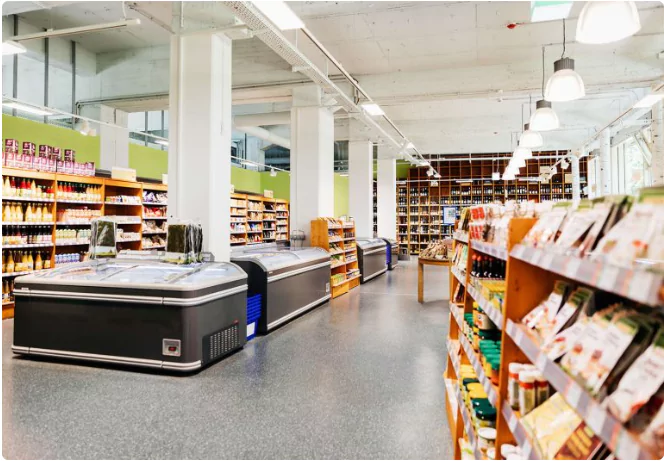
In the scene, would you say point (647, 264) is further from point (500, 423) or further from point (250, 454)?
point (250, 454)

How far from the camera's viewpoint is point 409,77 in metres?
8.78

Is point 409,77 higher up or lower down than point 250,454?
higher up

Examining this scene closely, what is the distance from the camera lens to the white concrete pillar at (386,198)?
1577 centimetres

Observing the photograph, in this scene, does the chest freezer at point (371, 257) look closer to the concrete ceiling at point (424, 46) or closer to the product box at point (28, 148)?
the concrete ceiling at point (424, 46)

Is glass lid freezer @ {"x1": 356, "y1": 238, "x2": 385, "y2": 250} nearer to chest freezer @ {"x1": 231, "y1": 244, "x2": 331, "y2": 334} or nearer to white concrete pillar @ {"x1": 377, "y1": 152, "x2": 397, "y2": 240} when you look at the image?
chest freezer @ {"x1": 231, "y1": 244, "x2": 331, "y2": 334}

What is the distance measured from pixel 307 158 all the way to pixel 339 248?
1977 mm

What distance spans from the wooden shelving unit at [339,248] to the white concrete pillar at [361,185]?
3171mm

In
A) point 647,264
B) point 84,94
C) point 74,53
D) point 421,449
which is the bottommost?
point 421,449

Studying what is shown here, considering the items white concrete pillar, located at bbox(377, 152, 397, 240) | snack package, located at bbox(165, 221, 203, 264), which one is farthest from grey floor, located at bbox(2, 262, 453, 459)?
white concrete pillar, located at bbox(377, 152, 397, 240)

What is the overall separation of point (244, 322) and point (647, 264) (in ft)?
14.5

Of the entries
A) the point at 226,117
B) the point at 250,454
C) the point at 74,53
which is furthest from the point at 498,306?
the point at 74,53

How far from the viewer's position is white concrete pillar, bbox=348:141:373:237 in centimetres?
1324

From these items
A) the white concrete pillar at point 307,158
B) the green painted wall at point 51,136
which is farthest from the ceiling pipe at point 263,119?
the green painted wall at point 51,136

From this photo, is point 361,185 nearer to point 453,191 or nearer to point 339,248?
point 339,248
